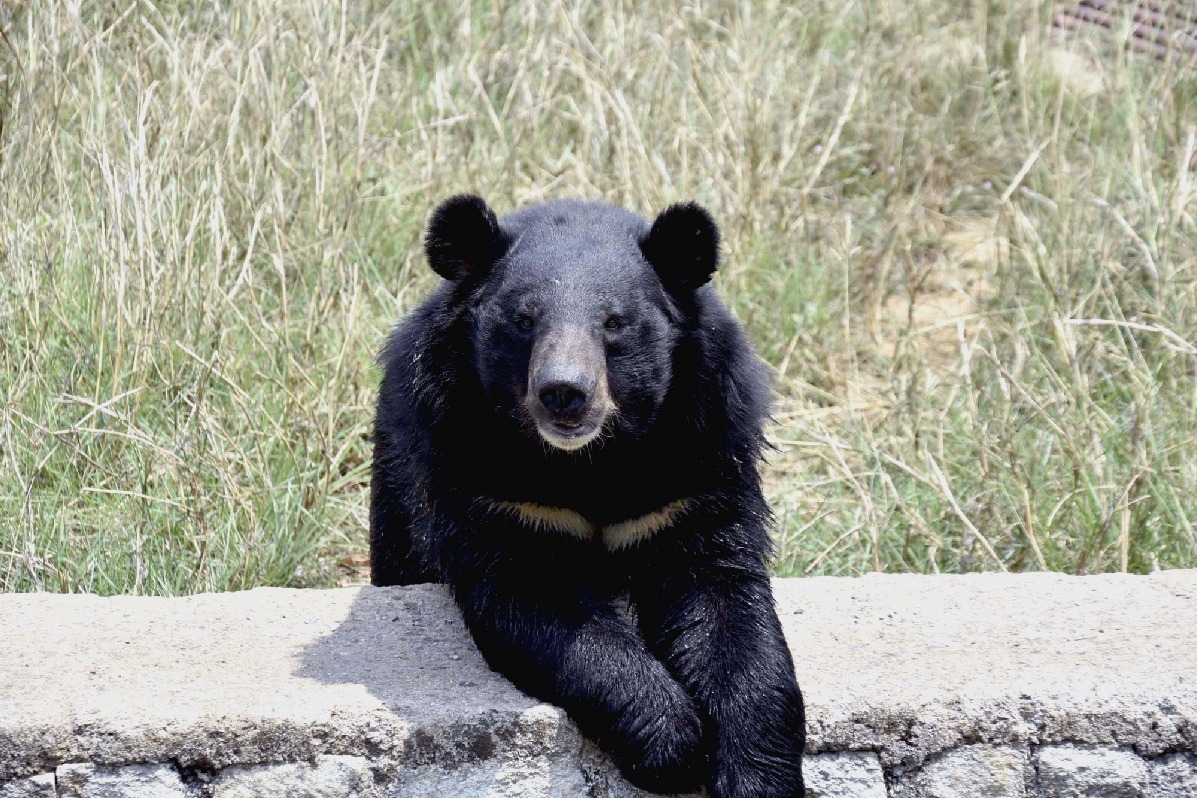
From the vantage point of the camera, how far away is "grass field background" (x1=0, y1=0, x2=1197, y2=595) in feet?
17.0

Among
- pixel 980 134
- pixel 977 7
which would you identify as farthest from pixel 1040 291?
pixel 977 7

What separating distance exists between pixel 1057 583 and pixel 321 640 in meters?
Answer: 2.07

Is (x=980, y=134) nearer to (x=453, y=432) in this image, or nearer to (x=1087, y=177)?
(x=1087, y=177)

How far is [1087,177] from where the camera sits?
23.2ft

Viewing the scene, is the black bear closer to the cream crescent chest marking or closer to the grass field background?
the cream crescent chest marking

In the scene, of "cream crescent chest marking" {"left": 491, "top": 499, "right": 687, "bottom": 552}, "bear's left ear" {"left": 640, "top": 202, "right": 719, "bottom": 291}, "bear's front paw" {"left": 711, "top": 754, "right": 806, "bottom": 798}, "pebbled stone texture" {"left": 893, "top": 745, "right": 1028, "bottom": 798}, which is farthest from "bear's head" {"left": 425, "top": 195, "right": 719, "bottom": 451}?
"pebbled stone texture" {"left": 893, "top": 745, "right": 1028, "bottom": 798}

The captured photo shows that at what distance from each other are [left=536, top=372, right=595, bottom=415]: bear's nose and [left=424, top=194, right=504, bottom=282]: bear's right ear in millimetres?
506

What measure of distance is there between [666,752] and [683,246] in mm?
1231

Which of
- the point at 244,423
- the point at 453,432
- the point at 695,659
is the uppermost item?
the point at 453,432

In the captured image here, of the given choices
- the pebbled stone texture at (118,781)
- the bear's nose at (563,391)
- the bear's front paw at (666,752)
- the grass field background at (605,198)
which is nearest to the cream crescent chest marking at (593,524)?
the bear's nose at (563,391)

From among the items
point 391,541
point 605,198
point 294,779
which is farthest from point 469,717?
point 605,198

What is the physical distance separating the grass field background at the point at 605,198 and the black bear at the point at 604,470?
1.44 metres

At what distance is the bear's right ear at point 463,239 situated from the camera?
3.62 meters

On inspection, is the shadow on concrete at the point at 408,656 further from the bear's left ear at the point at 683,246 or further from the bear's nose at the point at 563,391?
the bear's left ear at the point at 683,246
